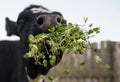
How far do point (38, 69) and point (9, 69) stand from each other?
0.65m

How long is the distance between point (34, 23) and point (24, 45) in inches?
21.6

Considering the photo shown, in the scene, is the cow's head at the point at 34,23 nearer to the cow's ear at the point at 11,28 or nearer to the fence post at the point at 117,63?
the cow's ear at the point at 11,28

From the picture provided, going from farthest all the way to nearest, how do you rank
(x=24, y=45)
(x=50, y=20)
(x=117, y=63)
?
(x=117, y=63)
(x=24, y=45)
(x=50, y=20)

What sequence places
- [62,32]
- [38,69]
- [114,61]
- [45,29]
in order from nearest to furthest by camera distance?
[62,32] → [45,29] → [38,69] → [114,61]

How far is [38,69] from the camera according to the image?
4719mm

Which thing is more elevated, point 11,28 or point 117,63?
point 11,28

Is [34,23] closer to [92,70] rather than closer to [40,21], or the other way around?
[40,21]

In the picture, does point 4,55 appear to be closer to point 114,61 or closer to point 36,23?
point 36,23

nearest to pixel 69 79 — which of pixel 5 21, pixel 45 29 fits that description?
pixel 5 21

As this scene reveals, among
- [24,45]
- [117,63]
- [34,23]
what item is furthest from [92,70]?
[34,23]

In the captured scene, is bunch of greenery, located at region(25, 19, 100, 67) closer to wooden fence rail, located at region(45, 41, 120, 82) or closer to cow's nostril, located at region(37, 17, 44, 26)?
cow's nostril, located at region(37, 17, 44, 26)

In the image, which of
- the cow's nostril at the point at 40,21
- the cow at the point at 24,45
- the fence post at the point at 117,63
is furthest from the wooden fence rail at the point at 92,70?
the cow's nostril at the point at 40,21

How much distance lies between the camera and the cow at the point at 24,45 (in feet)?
13.8

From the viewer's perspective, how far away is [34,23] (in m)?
4.44
